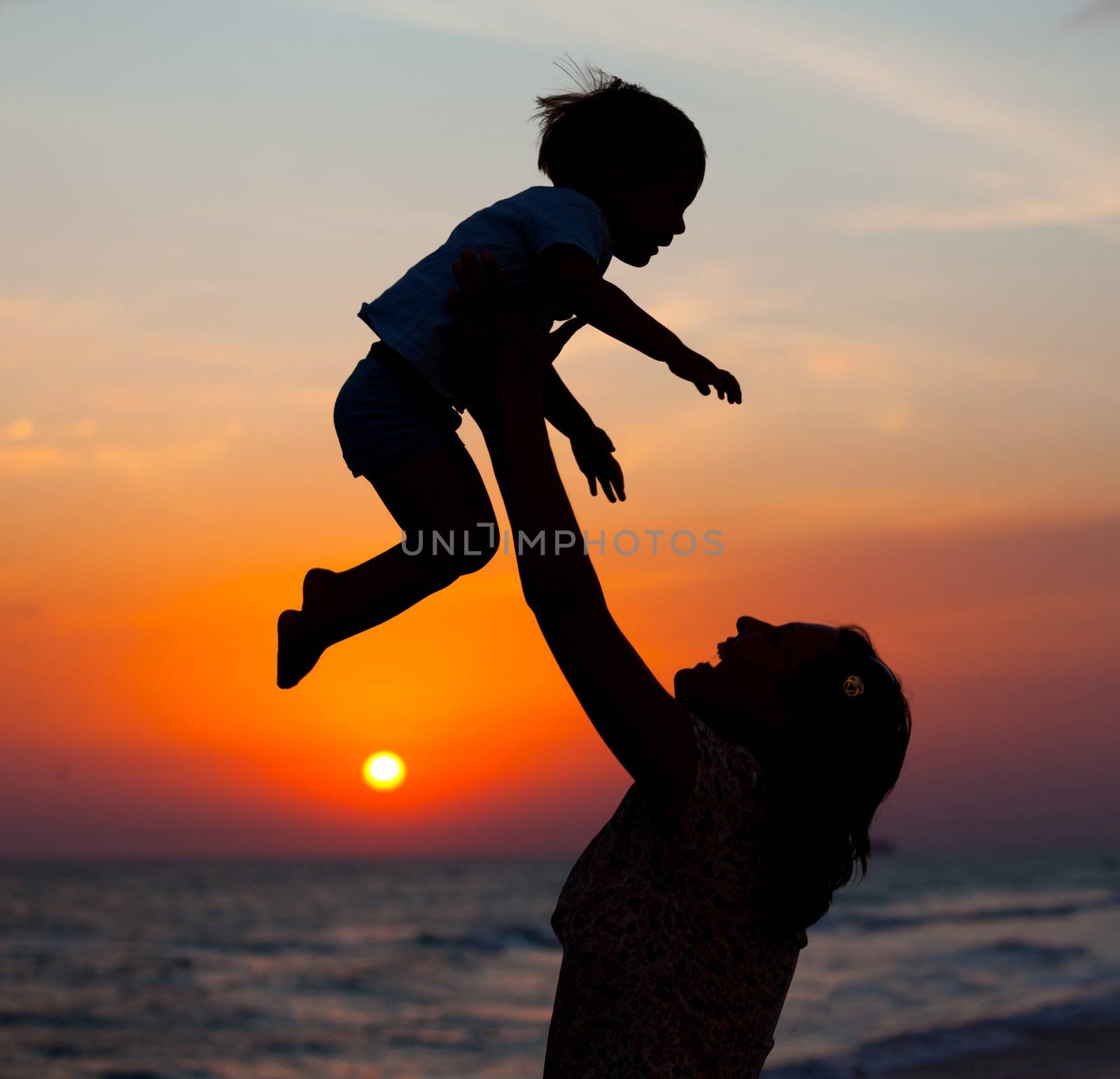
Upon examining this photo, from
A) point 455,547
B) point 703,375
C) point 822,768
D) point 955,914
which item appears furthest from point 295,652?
point 955,914

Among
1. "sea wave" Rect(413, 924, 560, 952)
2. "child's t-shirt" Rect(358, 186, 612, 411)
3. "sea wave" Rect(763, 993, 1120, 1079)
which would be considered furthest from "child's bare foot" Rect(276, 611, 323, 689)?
"sea wave" Rect(413, 924, 560, 952)

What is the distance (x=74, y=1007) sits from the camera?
24828 mm

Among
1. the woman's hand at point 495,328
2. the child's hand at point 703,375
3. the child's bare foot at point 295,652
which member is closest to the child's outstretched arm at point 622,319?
the child's hand at point 703,375

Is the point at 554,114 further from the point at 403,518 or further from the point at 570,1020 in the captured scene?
the point at 570,1020

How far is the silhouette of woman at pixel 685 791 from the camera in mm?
1928

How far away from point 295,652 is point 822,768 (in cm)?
119

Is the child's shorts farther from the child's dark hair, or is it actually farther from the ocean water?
the ocean water

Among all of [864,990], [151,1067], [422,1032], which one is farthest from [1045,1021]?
[151,1067]

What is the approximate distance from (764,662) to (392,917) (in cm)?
4564

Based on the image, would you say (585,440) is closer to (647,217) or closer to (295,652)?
(647,217)

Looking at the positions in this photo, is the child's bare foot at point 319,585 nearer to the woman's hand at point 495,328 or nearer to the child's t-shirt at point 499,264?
the child's t-shirt at point 499,264

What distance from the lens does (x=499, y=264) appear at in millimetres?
2588

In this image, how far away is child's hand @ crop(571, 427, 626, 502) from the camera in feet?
9.98

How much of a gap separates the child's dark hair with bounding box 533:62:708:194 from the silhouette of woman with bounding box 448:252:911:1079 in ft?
2.64
